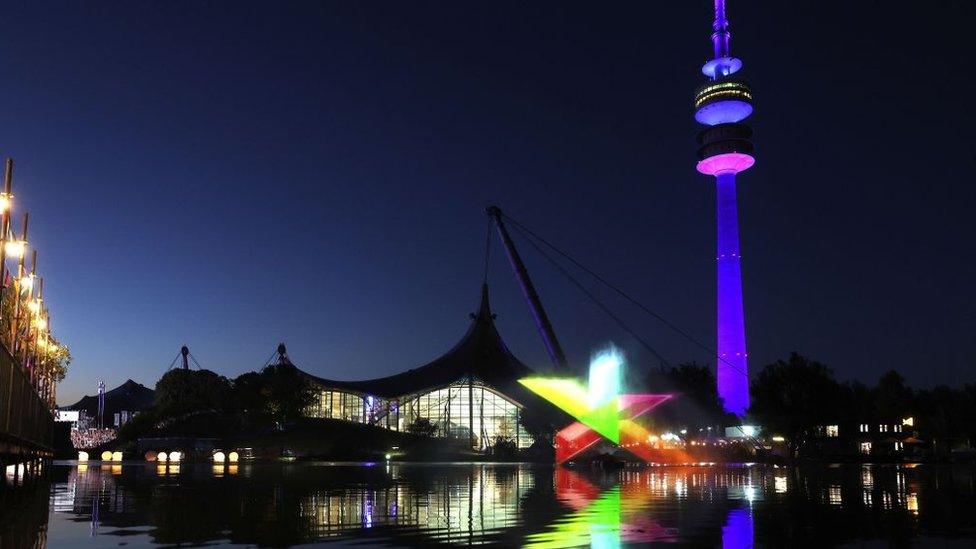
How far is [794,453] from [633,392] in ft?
65.2

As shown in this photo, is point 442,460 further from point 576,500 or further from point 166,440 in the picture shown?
point 576,500

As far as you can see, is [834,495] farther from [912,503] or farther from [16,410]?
[16,410]

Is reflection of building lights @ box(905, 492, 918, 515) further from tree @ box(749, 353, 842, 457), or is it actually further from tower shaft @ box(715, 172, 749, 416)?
tower shaft @ box(715, 172, 749, 416)

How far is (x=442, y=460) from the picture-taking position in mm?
92000

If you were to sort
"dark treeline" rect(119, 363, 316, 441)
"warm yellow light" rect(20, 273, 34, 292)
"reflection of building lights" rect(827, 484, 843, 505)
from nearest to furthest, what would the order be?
"reflection of building lights" rect(827, 484, 843, 505), "warm yellow light" rect(20, 273, 34, 292), "dark treeline" rect(119, 363, 316, 441)

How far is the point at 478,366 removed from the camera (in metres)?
131

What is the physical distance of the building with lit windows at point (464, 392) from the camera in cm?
13112

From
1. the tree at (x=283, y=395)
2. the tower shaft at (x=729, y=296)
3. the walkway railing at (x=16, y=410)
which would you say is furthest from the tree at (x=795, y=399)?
the walkway railing at (x=16, y=410)

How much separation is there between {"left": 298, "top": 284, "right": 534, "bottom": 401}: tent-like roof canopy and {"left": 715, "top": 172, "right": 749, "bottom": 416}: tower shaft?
31.7 metres

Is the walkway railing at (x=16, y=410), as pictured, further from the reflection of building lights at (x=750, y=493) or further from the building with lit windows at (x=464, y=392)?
the building with lit windows at (x=464, y=392)

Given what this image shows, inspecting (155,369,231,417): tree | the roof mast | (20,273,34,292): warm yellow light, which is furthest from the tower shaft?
(20,273,34,292): warm yellow light

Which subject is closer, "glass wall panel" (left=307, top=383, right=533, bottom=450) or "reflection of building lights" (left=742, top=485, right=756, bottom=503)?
"reflection of building lights" (left=742, top=485, right=756, bottom=503)

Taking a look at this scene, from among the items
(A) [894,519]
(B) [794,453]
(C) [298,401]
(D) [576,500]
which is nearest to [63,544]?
(D) [576,500]

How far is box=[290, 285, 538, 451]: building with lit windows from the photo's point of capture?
430 ft
